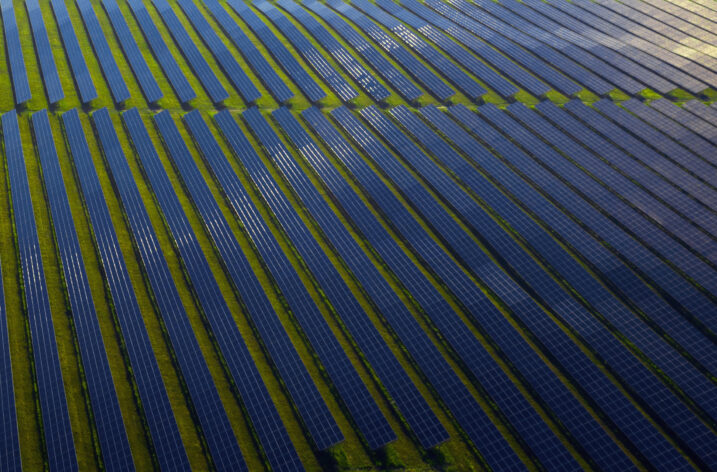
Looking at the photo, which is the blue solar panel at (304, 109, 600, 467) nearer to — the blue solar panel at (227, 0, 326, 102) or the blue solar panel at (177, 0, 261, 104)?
the blue solar panel at (227, 0, 326, 102)

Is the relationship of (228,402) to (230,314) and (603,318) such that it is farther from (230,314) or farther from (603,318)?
(603,318)

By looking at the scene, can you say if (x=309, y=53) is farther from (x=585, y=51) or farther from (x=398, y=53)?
(x=585, y=51)

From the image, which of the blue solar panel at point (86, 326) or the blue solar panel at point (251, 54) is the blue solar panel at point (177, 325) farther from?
the blue solar panel at point (251, 54)

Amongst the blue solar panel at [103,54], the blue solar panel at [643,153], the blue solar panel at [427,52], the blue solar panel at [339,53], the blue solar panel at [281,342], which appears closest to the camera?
the blue solar panel at [281,342]

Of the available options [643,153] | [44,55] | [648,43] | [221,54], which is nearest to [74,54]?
[44,55]

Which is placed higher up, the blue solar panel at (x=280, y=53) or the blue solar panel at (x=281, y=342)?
the blue solar panel at (x=280, y=53)

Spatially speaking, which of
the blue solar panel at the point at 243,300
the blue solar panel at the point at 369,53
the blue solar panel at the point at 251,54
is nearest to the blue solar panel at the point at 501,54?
the blue solar panel at the point at 369,53
